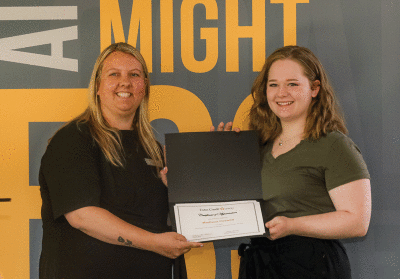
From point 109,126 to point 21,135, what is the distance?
2.92 feet

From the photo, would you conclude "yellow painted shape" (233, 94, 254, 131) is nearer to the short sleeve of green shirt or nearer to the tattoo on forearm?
the short sleeve of green shirt

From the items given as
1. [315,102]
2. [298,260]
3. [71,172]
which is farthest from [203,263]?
[315,102]

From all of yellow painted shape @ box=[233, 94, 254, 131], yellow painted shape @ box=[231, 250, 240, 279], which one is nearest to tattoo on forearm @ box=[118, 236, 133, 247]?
yellow painted shape @ box=[231, 250, 240, 279]

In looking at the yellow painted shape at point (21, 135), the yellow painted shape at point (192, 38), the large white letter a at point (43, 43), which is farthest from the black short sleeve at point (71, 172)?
the yellow painted shape at point (192, 38)

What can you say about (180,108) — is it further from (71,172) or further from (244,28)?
(71,172)

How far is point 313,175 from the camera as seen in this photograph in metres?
1.51

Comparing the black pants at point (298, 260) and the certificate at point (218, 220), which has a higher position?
the certificate at point (218, 220)

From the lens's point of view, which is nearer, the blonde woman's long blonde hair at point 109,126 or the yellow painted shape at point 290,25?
the blonde woman's long blonde hair at point 109,126

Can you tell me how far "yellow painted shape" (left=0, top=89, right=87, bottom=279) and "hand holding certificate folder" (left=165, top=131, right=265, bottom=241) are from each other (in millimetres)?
953

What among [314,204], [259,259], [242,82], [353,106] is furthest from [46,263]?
[353,106]

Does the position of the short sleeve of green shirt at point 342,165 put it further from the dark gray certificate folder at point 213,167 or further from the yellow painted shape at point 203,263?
the yellow painted shape at point 203,263

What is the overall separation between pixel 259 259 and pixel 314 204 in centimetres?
35

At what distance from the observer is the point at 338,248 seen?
1496 mm

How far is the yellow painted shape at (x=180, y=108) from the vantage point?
7.31 feet
